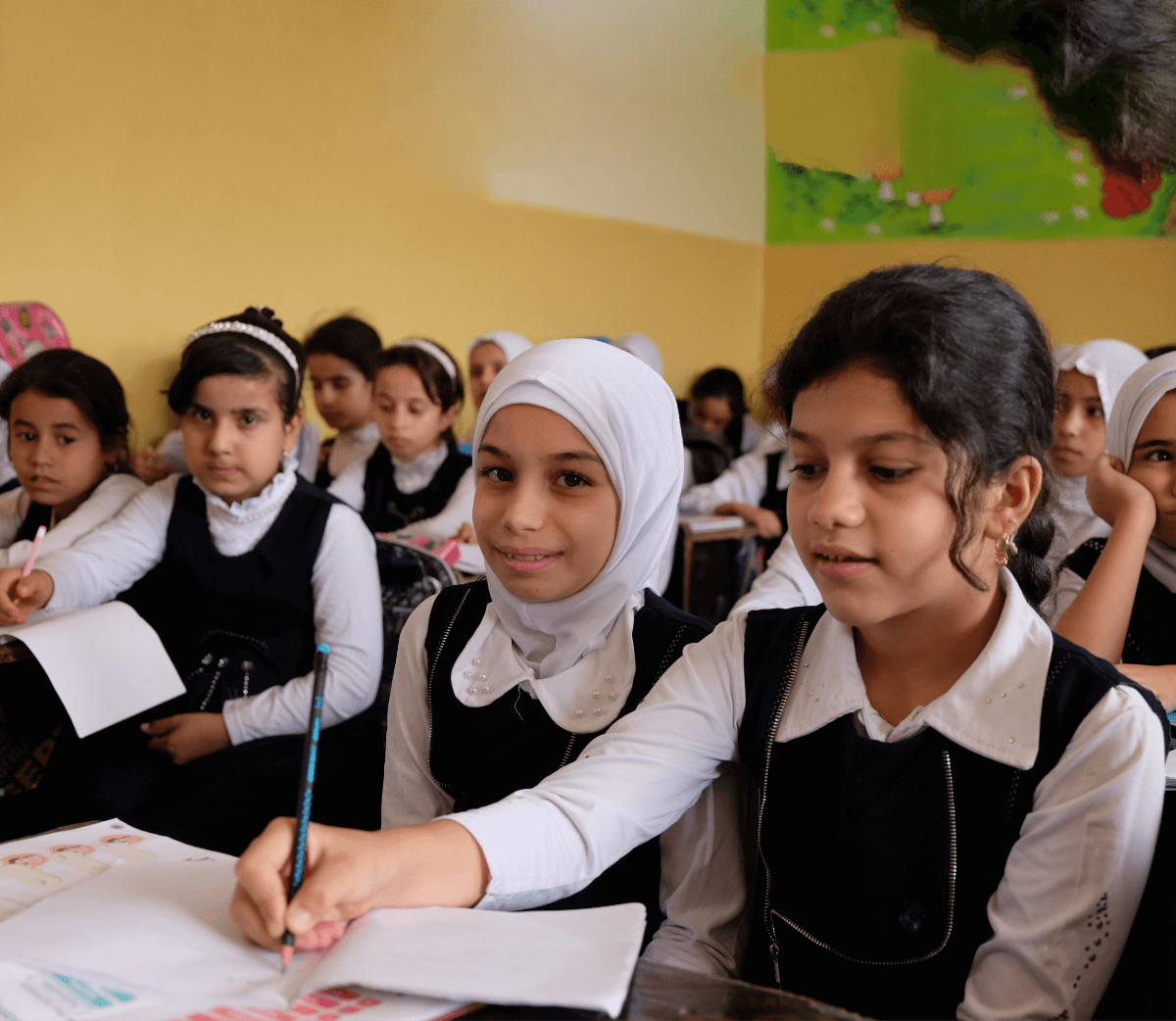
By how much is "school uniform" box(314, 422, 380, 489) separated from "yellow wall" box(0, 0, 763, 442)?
455 mm

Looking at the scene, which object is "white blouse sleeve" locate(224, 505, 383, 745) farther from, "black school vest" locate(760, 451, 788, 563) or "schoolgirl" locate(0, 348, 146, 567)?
"black school vest" locate(760, 451, 788, 563)

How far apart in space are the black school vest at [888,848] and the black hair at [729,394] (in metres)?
4.58

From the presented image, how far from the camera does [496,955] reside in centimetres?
66

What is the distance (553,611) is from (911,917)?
0.50 metres

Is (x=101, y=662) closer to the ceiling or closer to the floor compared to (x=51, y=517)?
closer to the floor

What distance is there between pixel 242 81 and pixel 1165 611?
334cm

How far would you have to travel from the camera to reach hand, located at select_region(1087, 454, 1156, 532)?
1.54m

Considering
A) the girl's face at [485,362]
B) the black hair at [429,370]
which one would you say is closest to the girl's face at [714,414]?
the girl's face at [485,362]

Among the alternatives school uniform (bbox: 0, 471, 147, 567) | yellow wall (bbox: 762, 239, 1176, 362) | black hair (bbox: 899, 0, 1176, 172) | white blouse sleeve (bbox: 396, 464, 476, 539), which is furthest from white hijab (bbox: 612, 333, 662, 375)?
black hair (bbox: 899, 0, 1176, 172)

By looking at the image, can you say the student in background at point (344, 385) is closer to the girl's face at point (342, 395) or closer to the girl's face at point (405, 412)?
the girl's face at point (342, 395)

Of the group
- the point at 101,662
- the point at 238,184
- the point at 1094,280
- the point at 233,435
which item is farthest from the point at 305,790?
the point at 1094,280

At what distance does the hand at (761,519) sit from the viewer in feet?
12.6

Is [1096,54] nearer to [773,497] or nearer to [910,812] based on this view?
[910,812]

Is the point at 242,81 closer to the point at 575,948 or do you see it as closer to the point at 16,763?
the point at 16,763
